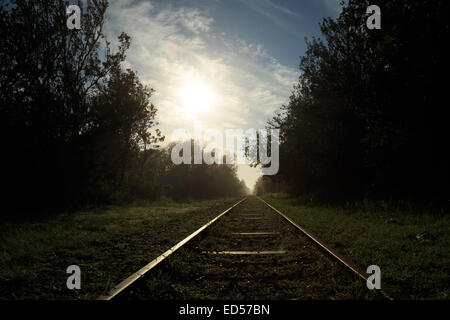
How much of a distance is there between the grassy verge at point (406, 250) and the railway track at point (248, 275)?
50 centimetres

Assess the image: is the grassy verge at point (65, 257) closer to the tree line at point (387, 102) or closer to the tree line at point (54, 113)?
the tree line at point (54, 113)

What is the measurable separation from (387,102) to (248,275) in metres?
9.20

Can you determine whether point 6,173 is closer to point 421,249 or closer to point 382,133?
point 421,249

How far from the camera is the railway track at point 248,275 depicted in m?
2.62

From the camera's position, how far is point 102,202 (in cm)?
1555

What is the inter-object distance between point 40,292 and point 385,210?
10.4m

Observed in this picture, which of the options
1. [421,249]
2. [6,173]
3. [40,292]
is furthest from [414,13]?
[6,173]

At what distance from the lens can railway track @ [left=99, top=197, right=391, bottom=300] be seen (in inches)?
103

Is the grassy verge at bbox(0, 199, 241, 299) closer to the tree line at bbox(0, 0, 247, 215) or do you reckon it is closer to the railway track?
the railway track

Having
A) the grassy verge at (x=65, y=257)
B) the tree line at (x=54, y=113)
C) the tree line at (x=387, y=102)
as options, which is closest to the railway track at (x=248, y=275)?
the grassy verge at (x=65, y=257)

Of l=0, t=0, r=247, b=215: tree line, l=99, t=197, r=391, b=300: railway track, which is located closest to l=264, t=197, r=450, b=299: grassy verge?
l=99, t=197, r=391, b=300: railway track

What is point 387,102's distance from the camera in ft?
30.6

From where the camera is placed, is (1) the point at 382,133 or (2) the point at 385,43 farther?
(1) the point at 382,133

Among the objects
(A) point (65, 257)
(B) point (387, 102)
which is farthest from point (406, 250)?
(B) point (387, 102)
